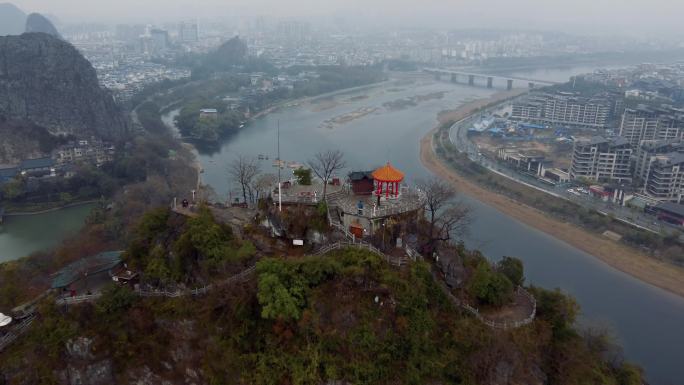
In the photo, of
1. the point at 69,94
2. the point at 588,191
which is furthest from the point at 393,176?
the point at 69,94

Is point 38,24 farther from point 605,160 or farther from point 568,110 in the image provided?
point 605,160

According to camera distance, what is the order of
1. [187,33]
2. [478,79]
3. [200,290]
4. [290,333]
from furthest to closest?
[187,33]
[478,79]
[200,290]
[290,333]

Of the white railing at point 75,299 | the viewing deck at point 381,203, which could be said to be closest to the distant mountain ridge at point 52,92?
the white railing at point 75,299

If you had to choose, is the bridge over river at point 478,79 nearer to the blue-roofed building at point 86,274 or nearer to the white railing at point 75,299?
the blue-roofed building at point 86,274

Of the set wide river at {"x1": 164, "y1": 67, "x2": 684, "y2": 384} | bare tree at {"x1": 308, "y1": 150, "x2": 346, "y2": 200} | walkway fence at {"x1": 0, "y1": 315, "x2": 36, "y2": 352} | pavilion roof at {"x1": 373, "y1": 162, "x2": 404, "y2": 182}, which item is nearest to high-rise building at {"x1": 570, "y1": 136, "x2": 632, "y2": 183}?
wide river at {"x1": 164, "y1": 67, "x2": 684, "y2": 384}

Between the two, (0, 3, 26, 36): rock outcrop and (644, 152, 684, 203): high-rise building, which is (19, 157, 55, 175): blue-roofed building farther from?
(0, 3, 26, 36): rock outcrop

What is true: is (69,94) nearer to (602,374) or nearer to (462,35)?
(602,374)

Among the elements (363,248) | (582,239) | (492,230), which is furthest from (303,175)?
(582,239)
